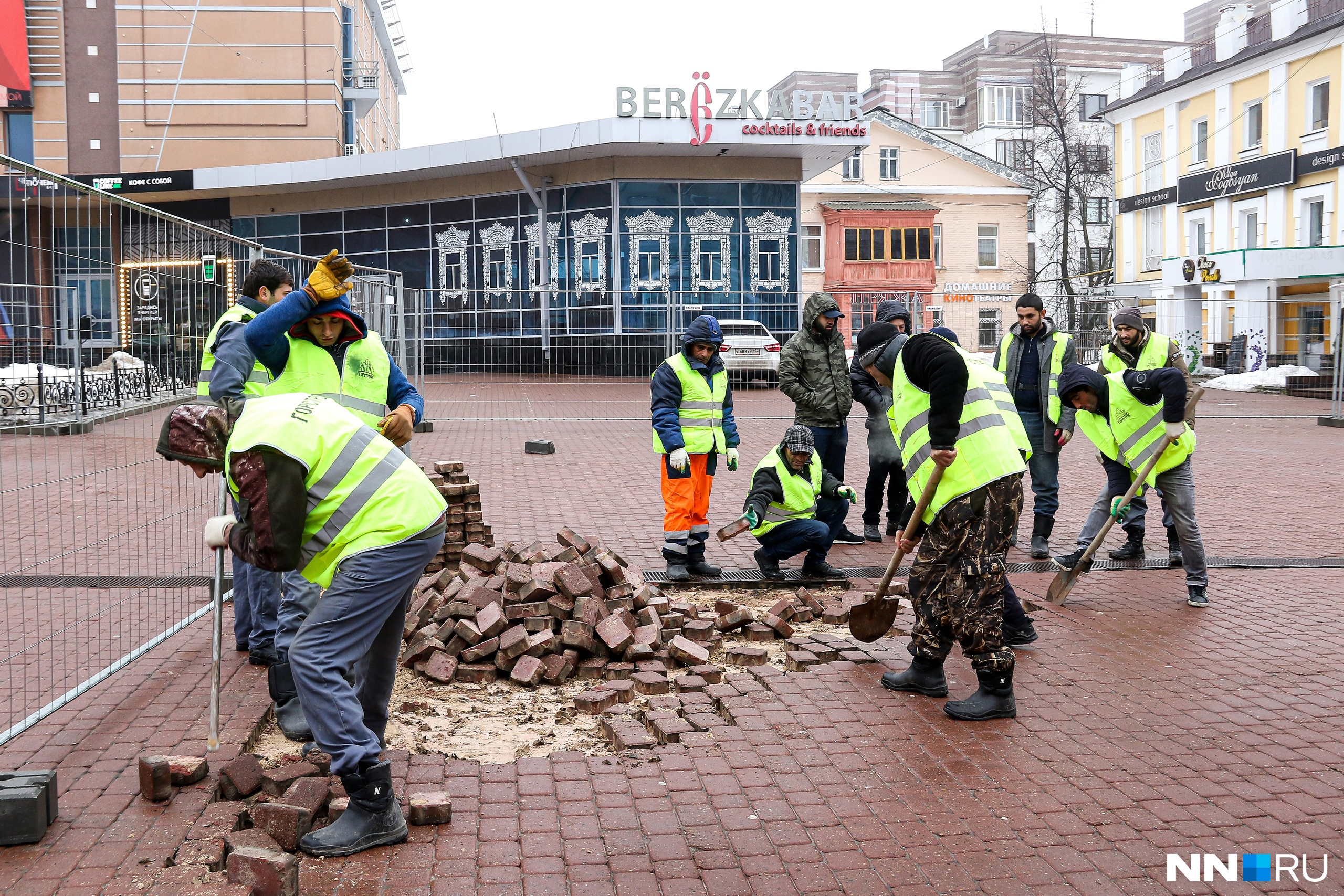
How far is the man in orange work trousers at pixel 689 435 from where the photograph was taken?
7371mm

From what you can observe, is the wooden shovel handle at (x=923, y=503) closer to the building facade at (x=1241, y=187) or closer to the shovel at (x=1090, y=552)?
the shovel at (x=1090, y=552)

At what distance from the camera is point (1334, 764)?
4273 millimetres

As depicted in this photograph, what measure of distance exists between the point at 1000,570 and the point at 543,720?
2139mm

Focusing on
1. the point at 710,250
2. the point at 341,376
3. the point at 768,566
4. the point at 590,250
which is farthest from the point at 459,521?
the point at 710,250

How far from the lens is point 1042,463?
8281 mm

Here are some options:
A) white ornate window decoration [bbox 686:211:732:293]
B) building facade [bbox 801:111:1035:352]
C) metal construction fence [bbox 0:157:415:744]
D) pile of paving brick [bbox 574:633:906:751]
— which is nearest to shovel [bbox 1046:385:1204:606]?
pile of paving brick [bbox 574:633:906:751]

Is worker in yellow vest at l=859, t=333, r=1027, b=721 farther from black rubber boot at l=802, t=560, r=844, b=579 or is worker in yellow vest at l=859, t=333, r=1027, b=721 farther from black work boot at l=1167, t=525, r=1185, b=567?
black work boot at l=1167, t=525, r=1185, b=567

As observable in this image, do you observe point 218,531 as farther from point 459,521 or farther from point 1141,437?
point 1141,437

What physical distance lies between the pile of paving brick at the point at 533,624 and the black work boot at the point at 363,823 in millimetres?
1677

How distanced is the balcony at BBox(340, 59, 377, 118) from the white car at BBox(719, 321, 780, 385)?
2560 centimetres

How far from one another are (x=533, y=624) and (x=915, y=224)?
4407cm

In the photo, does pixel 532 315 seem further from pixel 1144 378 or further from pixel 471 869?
pixel 471 869

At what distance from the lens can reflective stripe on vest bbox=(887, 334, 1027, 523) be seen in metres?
4.77

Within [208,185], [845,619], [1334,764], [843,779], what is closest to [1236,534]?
[845,619]
